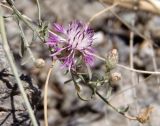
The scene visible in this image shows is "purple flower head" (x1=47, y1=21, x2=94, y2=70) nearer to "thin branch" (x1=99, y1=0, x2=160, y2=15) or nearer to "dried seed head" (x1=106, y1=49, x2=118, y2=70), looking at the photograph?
"dried seed head" (x1=106, y1=49, x2=118, y2=70)

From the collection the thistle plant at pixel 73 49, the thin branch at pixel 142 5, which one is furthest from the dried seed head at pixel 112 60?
the thin branch at pixel 142 5

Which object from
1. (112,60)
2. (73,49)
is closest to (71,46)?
(73,49)

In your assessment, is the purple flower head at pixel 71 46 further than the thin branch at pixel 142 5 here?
No

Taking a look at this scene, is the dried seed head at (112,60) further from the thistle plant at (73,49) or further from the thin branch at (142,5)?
the thin branch at (142,5)

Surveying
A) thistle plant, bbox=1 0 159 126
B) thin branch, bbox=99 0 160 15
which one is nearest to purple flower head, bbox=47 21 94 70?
thistle plant, bbox=1 0 159 126

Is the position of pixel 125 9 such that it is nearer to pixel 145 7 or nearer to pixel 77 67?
pixel 145 7

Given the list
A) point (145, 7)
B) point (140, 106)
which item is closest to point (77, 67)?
point (140, 106)

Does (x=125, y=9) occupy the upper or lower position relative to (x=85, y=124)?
upper

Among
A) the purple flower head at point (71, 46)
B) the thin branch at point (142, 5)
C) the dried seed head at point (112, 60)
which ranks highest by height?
the thin branch at point (142, 5)

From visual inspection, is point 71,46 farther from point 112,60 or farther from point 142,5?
point 142,5
